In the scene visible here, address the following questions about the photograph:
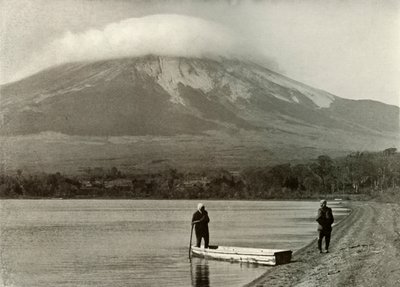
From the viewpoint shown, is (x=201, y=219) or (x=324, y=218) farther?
(x=201, y=219)

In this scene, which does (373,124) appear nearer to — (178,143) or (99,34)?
(178,143)

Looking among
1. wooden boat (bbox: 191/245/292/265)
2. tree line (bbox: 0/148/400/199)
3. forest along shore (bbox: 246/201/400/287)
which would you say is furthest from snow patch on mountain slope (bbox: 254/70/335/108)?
wooden boat (bbox: 191/245/292/265)

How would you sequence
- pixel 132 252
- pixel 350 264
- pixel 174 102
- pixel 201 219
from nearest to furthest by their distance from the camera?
pixel 350 264, pixel 201 219, pixel 132 252, pixel 174 102

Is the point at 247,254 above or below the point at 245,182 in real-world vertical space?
below

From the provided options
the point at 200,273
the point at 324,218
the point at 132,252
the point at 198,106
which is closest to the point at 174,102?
the point at 198,106

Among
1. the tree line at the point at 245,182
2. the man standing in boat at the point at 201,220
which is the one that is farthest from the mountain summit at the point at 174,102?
the man standing in boat at the point at 201,220

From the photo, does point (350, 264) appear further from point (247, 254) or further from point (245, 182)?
point (245, 182)
